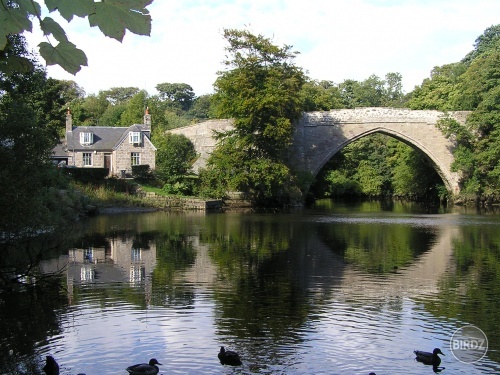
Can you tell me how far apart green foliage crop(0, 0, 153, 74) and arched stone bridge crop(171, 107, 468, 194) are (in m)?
37.3

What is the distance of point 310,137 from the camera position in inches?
1550

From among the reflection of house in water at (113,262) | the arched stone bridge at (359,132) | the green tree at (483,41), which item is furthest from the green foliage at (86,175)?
the green tree at (483,41)

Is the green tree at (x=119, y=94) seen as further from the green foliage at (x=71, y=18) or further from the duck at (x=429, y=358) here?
the green foliage at (x=71, y=18)

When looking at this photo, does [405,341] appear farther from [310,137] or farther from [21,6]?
[310,137]

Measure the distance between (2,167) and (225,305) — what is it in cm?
639

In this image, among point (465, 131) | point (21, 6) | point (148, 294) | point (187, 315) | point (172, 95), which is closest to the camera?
point (21, 6)

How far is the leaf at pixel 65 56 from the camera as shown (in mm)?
2086

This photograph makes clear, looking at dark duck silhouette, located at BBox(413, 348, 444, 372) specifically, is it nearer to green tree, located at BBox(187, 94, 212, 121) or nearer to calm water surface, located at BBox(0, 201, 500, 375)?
calm water surface, located at BBox(0, 201, 500, 375)

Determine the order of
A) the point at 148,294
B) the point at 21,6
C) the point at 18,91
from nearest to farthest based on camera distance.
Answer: the point at 21,6, the point at 148,294, the point at 18,91

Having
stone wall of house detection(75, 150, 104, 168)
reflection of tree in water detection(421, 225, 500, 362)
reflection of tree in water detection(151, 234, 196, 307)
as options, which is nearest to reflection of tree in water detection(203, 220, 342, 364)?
reflection of tree in water detection(151, 234, 196, 307)

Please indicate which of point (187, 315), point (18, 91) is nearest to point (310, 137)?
point (18, 91)

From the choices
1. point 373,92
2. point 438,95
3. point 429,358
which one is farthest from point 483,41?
point 429,358

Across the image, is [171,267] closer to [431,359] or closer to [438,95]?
[431,359]

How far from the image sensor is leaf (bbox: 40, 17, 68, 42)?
2.00 m
